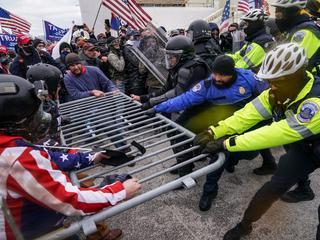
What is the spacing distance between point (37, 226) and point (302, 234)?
7.89 feet

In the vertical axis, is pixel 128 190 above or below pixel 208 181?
above

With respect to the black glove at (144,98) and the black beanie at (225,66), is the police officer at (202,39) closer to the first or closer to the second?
the black glove at (144,98)

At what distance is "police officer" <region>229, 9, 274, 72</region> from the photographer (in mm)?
4055

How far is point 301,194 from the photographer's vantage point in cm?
312

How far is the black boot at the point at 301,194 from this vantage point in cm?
308

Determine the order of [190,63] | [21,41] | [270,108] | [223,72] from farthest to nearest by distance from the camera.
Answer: [21,41], [190,63], [223,72], [270,108]

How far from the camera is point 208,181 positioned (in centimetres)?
312

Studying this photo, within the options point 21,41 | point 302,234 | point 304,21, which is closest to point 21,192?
point 302,234

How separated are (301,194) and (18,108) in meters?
3.08

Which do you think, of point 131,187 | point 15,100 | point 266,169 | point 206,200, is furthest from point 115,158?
point 266,169

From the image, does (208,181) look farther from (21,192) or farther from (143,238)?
(21,192)

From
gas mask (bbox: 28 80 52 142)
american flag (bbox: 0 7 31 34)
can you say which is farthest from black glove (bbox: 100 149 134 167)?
american flag (bbox: 0 7 31 34)

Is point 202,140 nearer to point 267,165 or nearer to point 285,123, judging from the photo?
point 285,123

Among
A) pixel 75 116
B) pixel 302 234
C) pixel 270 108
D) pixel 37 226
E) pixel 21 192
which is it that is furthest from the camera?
pixel 75 116
